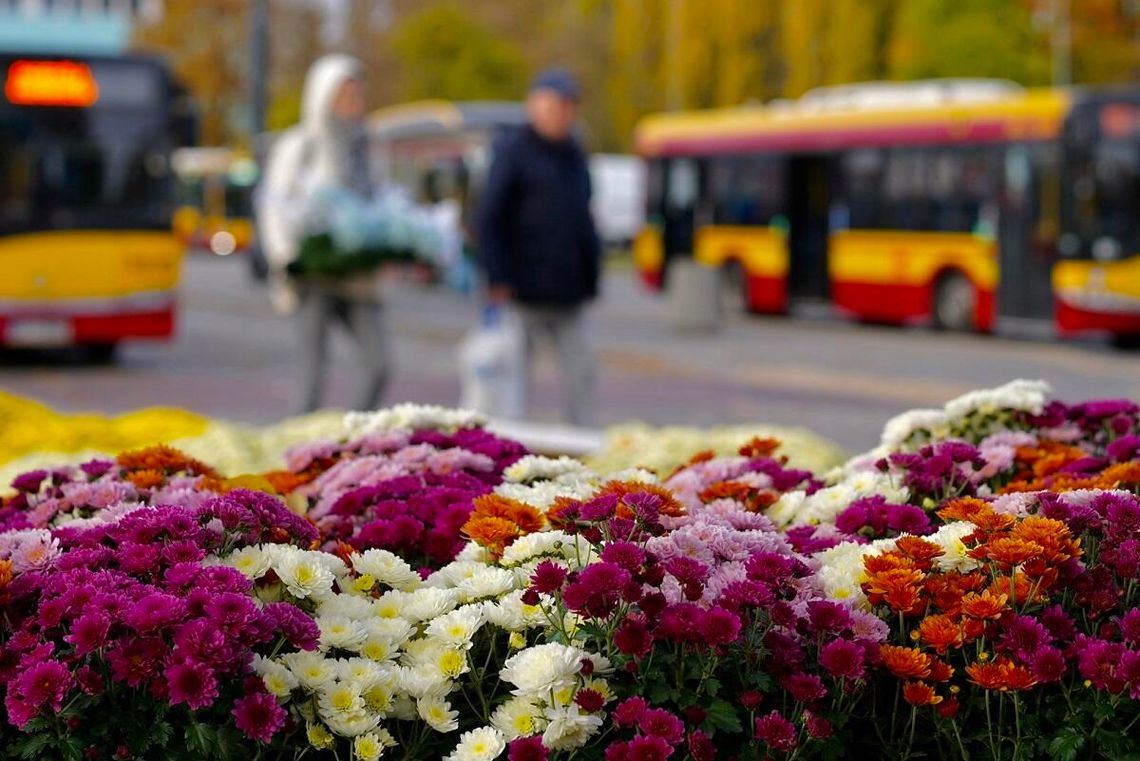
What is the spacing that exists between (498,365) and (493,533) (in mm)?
6898

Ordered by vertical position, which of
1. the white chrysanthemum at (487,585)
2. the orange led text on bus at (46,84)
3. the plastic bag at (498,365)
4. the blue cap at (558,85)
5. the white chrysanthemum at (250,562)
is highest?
the orange led text on bus at (46,84)

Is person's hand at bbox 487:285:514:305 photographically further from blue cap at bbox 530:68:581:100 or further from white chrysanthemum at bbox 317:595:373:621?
white chrysanthemum at bbox 317:595:373:621

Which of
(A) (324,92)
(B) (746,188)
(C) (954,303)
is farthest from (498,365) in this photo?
(B) (746,188)

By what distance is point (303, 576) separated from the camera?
358 centimetres

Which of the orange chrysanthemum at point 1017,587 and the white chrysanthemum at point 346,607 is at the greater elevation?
the orange chrysanthemum at point 1017,587

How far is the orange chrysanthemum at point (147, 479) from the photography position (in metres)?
4.38

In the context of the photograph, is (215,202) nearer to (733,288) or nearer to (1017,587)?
(733,288)

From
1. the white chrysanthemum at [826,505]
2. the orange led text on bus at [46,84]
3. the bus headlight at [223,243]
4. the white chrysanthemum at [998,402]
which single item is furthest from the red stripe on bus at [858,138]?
the bus headlight at [223,243]

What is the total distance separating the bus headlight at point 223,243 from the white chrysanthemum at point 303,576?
66.1 meters

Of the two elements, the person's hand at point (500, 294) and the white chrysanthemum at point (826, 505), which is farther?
the person's hand at point (500, 294)

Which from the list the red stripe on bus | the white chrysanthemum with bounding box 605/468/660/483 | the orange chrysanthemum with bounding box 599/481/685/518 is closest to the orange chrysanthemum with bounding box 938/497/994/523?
the orange chrysanthemum with bounding box 599/481/685/518

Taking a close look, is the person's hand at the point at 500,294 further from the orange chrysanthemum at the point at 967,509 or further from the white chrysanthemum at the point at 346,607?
the white chrysanthemum at the point at 346,607

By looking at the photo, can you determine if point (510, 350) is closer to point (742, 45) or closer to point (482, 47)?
point (742, 45)

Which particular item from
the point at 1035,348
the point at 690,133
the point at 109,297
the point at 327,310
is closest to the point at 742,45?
the point at 690,133
